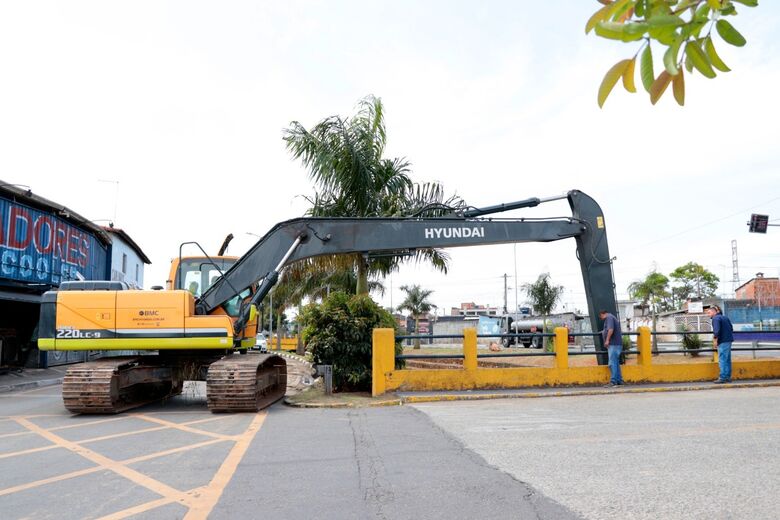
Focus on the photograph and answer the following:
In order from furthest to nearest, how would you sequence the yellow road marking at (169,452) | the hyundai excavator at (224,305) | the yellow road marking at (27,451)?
1. the hyundai excavator at (224,305)
2. the yellow road marking at (27,451)
3. the yellow road marking at (169,452)

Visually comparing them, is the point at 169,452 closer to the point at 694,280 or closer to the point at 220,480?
the point at 220,480

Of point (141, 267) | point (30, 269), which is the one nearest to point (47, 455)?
point (30, 269)

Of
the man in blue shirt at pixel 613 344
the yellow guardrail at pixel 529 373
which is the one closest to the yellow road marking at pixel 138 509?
the yellow guardrail at pixel 529 373

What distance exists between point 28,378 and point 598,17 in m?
22.3

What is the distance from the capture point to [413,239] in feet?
40.8

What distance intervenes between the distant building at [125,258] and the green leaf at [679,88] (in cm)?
2841

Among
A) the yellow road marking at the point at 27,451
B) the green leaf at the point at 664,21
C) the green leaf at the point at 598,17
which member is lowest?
the yellow road marking at the point at 27,451

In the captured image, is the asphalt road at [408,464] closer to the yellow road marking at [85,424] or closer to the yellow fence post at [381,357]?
the yellow road marking at [85,424]

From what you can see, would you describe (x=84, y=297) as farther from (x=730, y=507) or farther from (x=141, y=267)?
(x=141, y=267)

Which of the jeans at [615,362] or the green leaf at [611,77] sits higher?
the green leaf at [611,77]

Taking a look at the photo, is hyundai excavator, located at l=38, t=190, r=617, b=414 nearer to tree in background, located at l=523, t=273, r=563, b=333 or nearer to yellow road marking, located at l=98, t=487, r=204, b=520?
yellow road marking, located at l=98, t=487, r=204, b=520

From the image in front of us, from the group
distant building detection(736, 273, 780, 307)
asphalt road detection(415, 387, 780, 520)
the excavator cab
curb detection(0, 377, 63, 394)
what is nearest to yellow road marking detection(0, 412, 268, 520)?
asphalt road detection(415, 387, 780, 520)

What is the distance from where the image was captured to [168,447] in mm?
7566

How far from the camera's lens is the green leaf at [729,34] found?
2.22 meters
